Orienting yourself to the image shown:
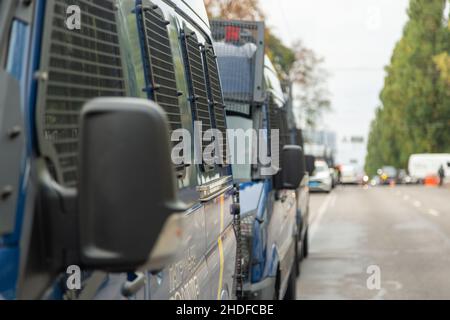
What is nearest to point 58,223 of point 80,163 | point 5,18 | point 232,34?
point 80,163

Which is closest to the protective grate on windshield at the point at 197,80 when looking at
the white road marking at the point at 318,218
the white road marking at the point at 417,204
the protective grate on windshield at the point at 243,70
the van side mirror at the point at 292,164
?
the van side mirror at the point at 292,164

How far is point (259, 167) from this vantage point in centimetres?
838

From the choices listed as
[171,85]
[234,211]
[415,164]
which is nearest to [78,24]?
[171,85]

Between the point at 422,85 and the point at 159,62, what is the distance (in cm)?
7608

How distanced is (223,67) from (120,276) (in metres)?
6.56

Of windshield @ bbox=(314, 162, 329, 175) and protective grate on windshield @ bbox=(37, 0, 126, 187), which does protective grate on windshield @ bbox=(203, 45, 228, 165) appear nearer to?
protective grate on windshield @ bbox=(37, 0, 126, 187)

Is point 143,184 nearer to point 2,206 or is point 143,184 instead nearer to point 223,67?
point 2,206

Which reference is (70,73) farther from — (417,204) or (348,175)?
(348,175)

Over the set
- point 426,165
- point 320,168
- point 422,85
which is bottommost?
point 426,165

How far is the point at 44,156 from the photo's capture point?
2213 millimetres

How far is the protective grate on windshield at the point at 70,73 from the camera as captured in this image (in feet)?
7.47

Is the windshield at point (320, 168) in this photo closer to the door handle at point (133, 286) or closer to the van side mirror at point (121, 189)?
the door handle at point (133, 286)

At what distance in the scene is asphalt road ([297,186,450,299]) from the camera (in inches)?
448

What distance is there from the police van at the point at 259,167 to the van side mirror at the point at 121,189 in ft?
17.3
